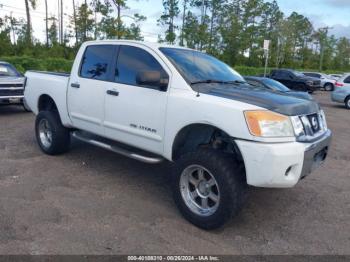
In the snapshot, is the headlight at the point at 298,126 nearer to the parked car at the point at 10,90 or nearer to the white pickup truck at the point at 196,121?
the white pickup truck at the point at 196,121

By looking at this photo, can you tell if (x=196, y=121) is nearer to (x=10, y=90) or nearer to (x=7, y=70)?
(x=10, y=90)

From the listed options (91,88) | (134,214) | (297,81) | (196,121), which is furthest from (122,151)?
(297,81)

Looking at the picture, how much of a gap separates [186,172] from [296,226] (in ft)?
4.41

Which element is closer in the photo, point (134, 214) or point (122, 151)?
point (134, 214)

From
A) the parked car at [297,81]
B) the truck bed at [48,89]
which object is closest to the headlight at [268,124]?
the truck bed at [48,89]

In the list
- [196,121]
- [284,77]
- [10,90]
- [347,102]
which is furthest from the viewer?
[284,77]

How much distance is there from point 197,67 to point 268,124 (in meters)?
1.49

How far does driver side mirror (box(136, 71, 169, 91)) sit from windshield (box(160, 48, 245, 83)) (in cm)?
24

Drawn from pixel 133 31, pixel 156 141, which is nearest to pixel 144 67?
pixel 156 141

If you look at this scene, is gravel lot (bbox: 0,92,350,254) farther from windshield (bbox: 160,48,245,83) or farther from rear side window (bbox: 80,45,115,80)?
windshield (bbox: 160,48,245,83)

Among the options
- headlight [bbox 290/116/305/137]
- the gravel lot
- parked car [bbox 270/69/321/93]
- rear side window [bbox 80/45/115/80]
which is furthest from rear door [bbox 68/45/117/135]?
parked car [bbox 270/69/321/93]

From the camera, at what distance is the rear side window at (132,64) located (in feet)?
14.3

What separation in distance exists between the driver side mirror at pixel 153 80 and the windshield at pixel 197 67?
0.78ft

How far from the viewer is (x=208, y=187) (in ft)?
12.3
